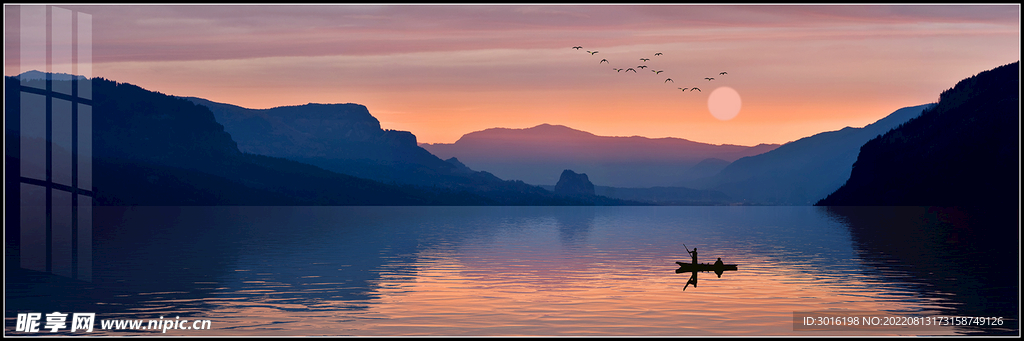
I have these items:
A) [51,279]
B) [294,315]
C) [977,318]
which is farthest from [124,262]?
[977,318]

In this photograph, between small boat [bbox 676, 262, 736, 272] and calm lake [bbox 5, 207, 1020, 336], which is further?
small boat [bbox 676, 262, 736, 272]

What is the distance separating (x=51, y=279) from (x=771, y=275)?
188 ft

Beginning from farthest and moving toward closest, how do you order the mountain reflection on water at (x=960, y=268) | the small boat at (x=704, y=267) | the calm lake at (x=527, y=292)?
the small boat at (x=704, y=267) < the mountain reflection on water at (x=960, y=268) < the calm lake at (x=527, y=292)

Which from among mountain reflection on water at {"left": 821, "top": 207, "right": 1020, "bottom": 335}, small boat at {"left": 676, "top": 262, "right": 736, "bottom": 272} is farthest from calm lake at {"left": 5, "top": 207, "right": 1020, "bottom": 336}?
small boat at {"left": 676, "top": 262, "right": 736, "bottom": 272}

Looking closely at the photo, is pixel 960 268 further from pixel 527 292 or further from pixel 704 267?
pixel 527 292

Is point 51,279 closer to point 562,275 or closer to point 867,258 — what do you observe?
point 562,275

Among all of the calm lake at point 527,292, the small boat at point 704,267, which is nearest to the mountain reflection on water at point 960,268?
the calm lake at point 527,292

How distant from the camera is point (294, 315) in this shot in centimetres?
4584

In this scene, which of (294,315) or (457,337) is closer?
(457,337)

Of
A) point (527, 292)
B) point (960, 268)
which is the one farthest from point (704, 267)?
point (960, 268)

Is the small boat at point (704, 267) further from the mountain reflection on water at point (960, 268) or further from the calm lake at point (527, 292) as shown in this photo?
the mountain reflection on water at point (960, 268)

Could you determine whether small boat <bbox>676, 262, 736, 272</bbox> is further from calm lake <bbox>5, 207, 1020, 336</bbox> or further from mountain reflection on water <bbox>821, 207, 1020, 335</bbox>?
mountain reflection on water <bbox>821, 207, 1020, 335</bbox>

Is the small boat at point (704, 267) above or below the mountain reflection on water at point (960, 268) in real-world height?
above

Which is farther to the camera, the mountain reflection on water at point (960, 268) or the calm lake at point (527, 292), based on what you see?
the mountain reflection on water at point (960, 268)
